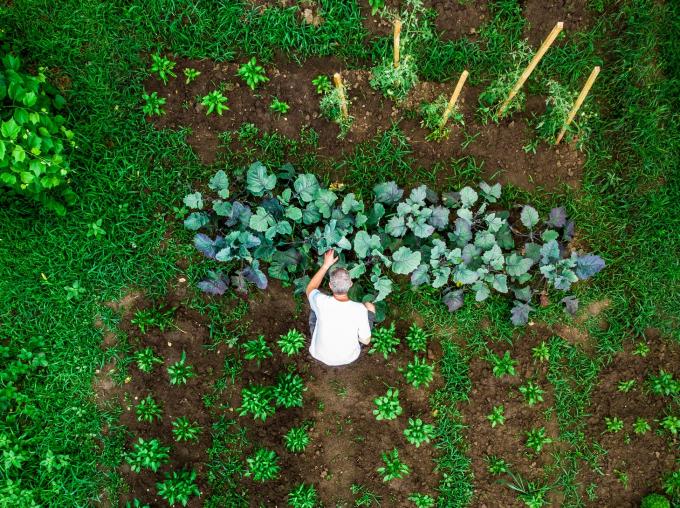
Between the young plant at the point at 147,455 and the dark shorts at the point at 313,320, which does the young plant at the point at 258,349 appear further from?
the young plant at the point at 147,455

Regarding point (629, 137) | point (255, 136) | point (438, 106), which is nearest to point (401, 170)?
point (438, 106)

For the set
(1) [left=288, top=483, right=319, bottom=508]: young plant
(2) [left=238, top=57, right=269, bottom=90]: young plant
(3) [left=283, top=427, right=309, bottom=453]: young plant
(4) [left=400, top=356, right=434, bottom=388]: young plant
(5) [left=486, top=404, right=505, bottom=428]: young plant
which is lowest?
(1) [left=288, top=483, right=319, bottom=508]: young plant

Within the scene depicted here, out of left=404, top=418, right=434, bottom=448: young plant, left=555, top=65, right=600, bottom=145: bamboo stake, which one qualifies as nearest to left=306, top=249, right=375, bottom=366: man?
left=404, top=418, right=434, bottom=448: young plant

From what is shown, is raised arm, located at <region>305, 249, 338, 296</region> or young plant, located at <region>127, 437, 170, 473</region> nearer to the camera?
raised arm, located at <region>305, 249, 338, 296</region>

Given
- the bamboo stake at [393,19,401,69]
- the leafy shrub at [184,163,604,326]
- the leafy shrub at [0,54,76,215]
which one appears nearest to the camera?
the leafy shrub at [0,54,76,215]

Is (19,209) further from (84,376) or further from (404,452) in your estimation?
(404,452)

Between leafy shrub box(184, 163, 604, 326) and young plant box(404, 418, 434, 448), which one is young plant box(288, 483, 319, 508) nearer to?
young plant box(404, 418, 434, 448)
